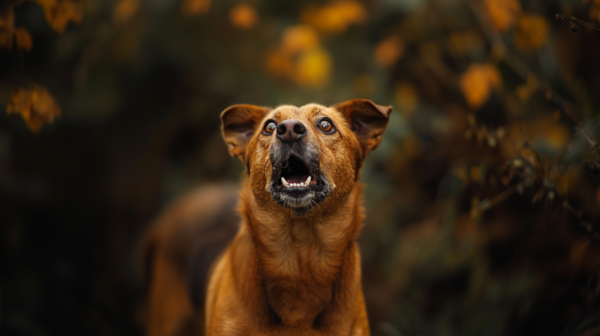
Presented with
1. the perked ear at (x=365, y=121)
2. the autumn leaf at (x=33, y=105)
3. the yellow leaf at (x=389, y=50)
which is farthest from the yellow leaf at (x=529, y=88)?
the autumn leaf at (x=33, y=105)

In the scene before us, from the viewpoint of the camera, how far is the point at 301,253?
8.19 feet

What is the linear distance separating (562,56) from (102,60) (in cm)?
446

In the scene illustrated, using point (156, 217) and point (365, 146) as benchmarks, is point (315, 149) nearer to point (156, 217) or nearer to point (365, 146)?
point (365, 146)

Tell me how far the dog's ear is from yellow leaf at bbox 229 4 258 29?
2.02m

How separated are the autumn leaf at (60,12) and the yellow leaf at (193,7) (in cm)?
105

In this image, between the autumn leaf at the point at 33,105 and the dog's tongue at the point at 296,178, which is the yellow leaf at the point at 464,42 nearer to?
the dog's tongue at the point at 296,178

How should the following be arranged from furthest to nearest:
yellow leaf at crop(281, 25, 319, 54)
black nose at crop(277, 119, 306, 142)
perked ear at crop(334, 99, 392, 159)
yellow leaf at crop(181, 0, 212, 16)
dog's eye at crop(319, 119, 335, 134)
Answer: yellow leaf at crop(281, 25, 319, 54) < yellow leaf at crop(181, 0, 212, 16) < perked ear at crop(334, 99, 392, 159) < dog's eye at crop(319, 119, 335, 134) < black nose at crop(277, 119, 306, 142)

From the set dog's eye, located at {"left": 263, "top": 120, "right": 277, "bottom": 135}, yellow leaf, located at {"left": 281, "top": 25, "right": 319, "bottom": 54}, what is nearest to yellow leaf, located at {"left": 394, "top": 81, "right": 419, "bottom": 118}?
yellow leaf, located at {"left": 281, "top": 25, "right": 319, "bottom": 54}

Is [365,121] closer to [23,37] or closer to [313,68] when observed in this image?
[313,68]

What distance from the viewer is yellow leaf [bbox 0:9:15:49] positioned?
3193 millimetres

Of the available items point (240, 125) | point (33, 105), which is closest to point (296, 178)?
point (240, 125)

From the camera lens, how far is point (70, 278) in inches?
154

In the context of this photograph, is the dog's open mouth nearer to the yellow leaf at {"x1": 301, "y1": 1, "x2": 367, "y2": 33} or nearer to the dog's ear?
the dog's ear

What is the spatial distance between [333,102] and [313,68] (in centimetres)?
134
